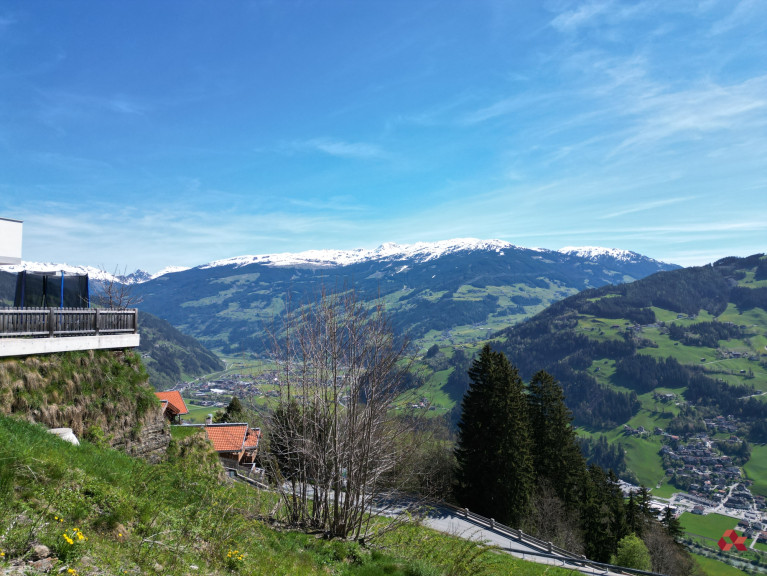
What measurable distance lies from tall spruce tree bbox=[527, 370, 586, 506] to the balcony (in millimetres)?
35832

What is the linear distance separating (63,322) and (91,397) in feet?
8.41

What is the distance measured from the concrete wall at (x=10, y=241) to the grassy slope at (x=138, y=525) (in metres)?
15.5

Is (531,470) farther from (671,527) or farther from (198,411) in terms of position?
(198,411)

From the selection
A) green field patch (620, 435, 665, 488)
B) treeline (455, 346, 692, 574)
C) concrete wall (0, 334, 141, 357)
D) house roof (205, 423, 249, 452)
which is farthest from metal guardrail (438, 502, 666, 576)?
green field patch (620, 435, 665, 488)

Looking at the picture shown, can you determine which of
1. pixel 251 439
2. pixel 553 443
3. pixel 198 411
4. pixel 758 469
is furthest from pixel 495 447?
pixel 758 469

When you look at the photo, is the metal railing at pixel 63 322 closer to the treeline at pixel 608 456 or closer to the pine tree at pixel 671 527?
the pine tree at pixel 671 527

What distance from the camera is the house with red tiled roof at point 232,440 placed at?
34.6 m

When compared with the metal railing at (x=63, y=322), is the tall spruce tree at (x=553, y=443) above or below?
below

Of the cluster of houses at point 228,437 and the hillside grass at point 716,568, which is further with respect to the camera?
the hillside grass at point 716,568

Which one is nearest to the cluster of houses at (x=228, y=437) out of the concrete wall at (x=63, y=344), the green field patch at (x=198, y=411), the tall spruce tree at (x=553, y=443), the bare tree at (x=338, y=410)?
the concrete wall at (x=63, y=344)

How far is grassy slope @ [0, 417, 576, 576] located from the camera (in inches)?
240

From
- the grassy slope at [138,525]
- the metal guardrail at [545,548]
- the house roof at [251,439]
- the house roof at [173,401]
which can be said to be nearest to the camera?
the grassy slope at [138,525]

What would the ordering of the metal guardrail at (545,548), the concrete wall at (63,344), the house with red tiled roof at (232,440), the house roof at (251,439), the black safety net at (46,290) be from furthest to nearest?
the house roof at (251,439) < the house with red tiled roof at (232,440) < the metal guardrail at (545,548) < the black safety net at (46,290) < the concrete wall at (63,344)

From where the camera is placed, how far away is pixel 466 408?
41156 mm
